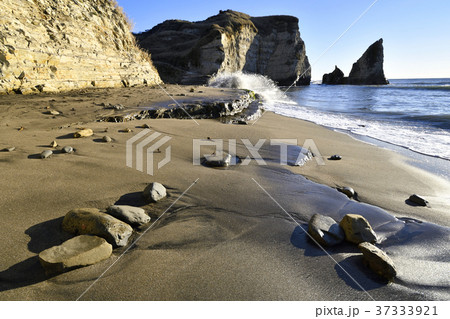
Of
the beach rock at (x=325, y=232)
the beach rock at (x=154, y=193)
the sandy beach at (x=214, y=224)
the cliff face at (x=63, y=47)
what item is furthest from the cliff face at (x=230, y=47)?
the beach rock at (x=325, y=232)

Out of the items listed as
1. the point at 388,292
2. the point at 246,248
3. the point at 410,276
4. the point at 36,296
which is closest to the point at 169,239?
the point at 246,248

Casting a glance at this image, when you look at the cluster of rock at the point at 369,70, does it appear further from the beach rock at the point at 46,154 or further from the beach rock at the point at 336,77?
the beach rock at the point at 46,154

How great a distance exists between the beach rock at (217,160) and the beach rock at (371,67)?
62.5 metres

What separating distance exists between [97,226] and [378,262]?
1.61 metres

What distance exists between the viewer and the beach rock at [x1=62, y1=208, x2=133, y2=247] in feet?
4.45

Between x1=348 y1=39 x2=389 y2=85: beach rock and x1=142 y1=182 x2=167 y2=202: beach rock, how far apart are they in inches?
2505

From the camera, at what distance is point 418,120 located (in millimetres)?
7660

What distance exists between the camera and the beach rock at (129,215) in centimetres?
154

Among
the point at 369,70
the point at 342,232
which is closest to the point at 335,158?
the point at 342,232

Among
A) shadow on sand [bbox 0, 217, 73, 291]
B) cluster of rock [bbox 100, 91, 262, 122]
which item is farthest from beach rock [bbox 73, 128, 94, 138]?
shadow on sand [bbox 0, 217, 73, 291]

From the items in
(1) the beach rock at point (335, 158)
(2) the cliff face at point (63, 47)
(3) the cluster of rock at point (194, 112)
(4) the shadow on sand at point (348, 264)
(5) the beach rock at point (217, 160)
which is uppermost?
(2) the cliff face at point (63, 47)

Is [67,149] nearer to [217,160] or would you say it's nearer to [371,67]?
[217,160]

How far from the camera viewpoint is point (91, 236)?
1323 mm
